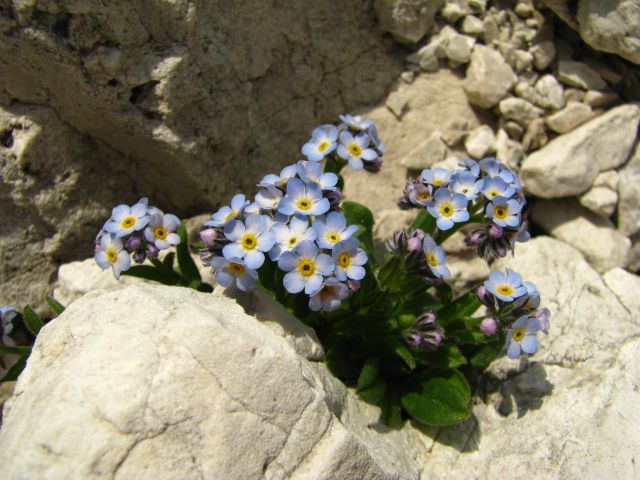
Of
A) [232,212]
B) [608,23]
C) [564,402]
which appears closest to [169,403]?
[232,212]

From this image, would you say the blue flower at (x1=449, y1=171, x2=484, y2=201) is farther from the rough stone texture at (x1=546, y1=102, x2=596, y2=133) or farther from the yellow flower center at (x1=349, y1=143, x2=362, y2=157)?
the rough stone texture at (x1=546, y1=102, x2=596, y2=133)

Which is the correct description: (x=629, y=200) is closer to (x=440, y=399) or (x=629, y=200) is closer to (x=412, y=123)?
(x=412, y=123)

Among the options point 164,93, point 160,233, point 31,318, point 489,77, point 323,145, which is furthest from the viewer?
point 489,77

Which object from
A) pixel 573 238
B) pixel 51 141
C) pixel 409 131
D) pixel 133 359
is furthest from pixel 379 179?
pixel 133 359

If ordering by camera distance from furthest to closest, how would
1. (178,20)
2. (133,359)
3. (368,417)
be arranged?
(178,20), (368,417), (133,359)

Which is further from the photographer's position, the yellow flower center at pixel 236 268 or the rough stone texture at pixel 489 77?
the rough stone texture at pixel 489 77

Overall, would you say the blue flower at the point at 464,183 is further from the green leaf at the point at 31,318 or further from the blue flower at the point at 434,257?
the green leaf at the point at 31,318

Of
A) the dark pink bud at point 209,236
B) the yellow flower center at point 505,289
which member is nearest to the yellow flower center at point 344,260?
the dark pink bud at point 209,236

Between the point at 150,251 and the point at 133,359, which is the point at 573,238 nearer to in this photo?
the point at 150,251
